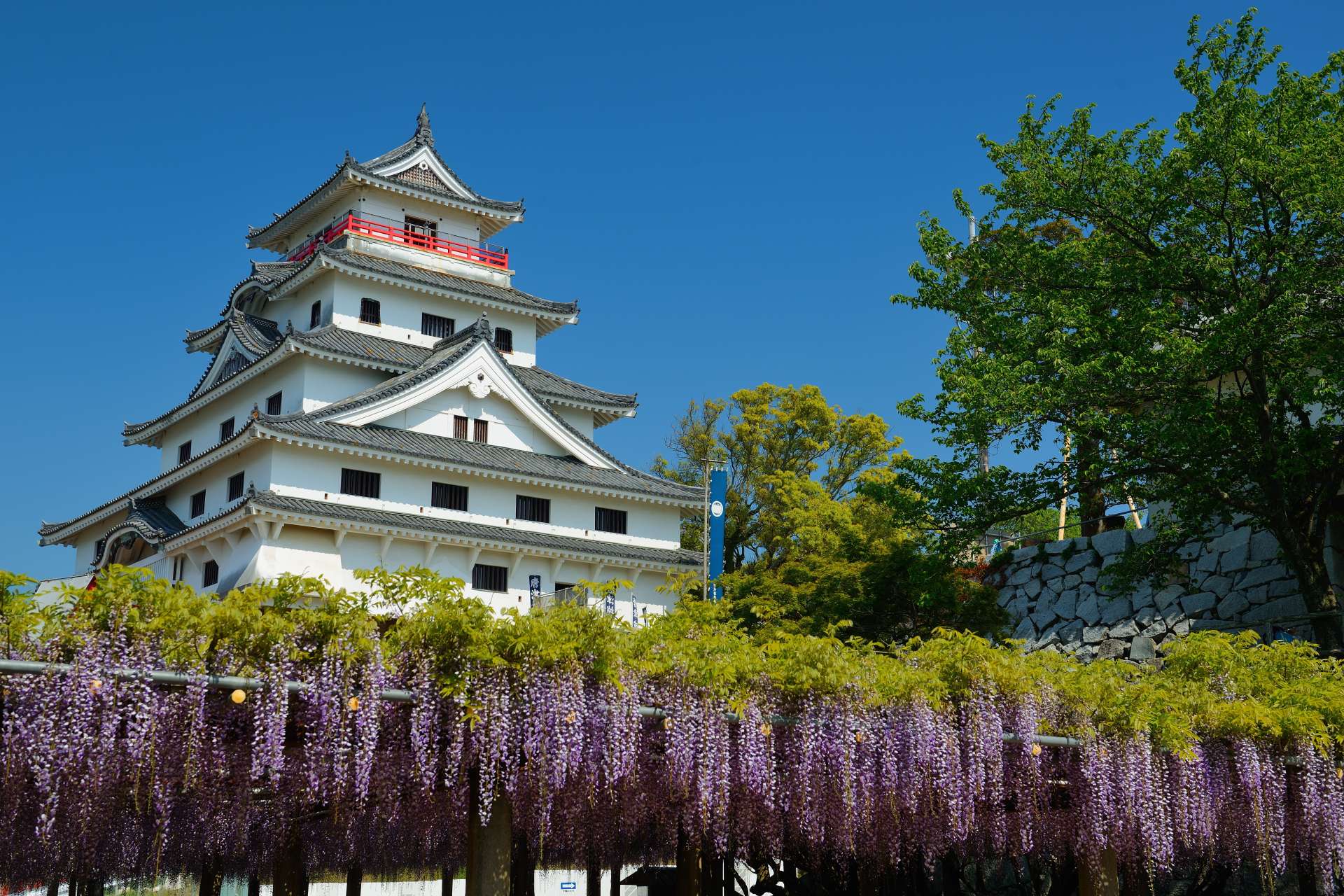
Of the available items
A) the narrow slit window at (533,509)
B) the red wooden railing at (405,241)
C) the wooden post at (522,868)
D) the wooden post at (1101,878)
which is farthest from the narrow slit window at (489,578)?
the wooden post at (1101,878)

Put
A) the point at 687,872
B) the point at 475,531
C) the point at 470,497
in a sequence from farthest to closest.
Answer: the point at 470,497
the point at 475,531
the point at 687,872

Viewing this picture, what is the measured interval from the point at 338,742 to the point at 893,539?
68.5 feet

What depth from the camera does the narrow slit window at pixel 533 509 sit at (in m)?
31.9

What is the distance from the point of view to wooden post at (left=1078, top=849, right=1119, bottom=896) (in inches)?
512

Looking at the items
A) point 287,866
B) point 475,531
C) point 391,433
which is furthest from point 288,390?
point 287,866

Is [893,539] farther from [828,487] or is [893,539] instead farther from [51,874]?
[51,874]

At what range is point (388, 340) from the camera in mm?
34094

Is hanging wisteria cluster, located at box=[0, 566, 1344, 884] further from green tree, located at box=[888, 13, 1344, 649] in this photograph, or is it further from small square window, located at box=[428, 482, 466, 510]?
small square window, located at box=[428, 482, 466, 510]

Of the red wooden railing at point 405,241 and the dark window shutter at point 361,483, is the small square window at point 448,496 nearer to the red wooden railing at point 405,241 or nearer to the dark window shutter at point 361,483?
the dark window shutter at point 361,483

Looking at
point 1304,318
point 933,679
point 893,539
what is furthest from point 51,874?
point 1304,318

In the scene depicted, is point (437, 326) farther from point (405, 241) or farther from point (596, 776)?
point (596, 776)

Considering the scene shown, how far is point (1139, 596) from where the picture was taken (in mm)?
24750

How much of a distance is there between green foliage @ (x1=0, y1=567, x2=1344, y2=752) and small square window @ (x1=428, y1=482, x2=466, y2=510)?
18.5 m

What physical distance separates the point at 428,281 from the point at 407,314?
1.15m
